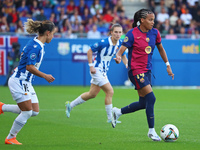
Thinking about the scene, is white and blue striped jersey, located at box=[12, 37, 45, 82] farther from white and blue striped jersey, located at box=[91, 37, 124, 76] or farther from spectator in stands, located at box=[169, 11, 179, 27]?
spectator in stands, located at box=[169, 11, 179, 27]

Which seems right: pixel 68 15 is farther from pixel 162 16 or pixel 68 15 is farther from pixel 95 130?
pixel 95 130

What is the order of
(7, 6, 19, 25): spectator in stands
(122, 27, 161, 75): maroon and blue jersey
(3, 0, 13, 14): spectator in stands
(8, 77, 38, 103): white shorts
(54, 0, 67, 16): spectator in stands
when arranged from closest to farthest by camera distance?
1. (8, 77, 38, 103): white shorts
2. (122, 27, 161, 75): maroon and blue jersey
3. (7, 6, 19, 25): spectator in stands
4. (3, 0, 13, 14): spectator in stands
5. (54, 0, 67, 16): spectator in stands

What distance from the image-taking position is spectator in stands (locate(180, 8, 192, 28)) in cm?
2616

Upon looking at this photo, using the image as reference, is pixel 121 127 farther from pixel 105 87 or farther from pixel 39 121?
pixel 39 121

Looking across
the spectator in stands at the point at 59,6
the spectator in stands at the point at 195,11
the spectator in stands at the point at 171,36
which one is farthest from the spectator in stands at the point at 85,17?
the spectator in stands at the point at 195,11

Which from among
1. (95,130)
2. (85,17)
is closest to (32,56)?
(95,130)

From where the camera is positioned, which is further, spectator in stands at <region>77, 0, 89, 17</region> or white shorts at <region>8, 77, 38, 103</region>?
spectator in stands at <region>77, 0, 89, 17</region>

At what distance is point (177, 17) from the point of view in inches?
1045

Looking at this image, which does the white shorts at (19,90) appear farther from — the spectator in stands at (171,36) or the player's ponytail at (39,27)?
the spectator in stands at (171,36)

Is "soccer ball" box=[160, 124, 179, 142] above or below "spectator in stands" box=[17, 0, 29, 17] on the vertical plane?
below

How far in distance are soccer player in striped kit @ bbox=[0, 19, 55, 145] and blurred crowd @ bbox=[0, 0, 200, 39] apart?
15495mm

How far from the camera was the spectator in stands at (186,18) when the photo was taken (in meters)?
26.2

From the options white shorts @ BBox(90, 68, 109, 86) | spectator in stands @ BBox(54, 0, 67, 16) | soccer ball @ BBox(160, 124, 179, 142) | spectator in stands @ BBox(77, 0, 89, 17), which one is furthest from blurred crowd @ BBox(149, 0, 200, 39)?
soccer ball @ BBox(160, 124, 179, 142)

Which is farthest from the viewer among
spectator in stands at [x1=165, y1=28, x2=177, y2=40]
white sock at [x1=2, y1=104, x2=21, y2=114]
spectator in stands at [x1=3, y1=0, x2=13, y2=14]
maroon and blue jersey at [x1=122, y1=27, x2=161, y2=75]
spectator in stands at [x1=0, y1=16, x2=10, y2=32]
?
spectator in stands at [x1=165, y1=28, x2=177, y2=40]
